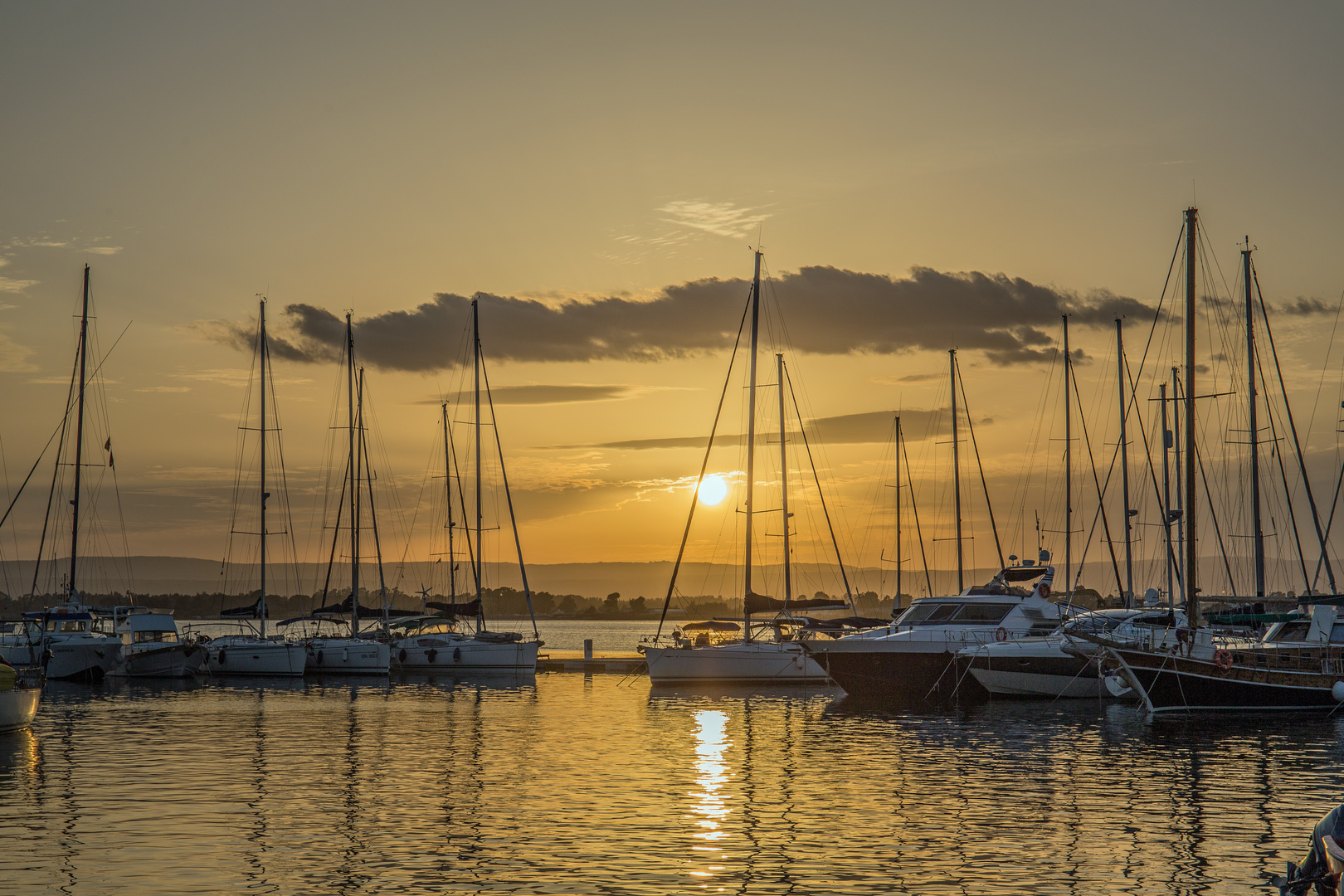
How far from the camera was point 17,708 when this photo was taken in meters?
30.7

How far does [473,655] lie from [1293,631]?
3692 cm

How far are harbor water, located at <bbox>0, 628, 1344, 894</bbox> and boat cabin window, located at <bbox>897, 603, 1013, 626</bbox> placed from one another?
7.31 meters

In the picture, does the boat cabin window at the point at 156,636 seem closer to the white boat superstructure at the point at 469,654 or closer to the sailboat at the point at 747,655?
the white boat superstructure at the point at 469,654

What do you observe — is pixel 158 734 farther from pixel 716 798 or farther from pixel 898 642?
pixel 898 642

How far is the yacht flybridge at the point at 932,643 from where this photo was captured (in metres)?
42.3

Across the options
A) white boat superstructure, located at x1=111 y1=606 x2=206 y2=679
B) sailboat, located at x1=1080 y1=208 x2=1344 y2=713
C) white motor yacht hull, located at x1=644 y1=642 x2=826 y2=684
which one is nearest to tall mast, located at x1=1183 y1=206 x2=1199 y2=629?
sailboat, located at x1=1080 y1=208 x2=1344 y2=713

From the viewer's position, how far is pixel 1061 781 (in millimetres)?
22859

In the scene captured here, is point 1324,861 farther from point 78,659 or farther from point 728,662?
point 78,659

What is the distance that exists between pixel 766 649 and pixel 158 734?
78.8 ft

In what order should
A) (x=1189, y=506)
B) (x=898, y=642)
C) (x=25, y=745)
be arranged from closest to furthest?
1. (x=25, y=745)
2. (x=1189, y=506)
3. (x=898, y=642)

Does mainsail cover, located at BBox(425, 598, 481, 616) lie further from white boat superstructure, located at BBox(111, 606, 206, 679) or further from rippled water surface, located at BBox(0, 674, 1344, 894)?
rippled water surface, located at BBox(0, 674, 1344, 894)

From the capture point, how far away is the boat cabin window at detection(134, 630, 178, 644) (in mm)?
61969

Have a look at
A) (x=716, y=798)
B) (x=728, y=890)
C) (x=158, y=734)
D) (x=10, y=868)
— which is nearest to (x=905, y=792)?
(x=716, y=798)

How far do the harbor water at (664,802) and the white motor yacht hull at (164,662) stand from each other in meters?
22.2
